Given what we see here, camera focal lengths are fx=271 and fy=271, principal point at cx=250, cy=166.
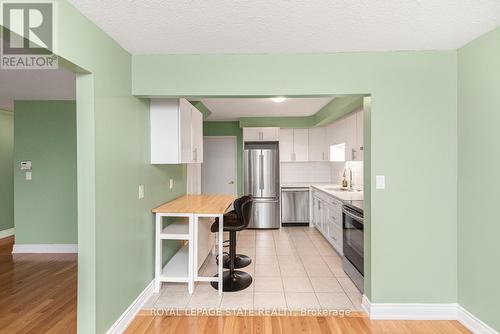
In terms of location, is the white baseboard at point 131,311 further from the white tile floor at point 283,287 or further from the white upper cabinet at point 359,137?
the white upper cabinet at point 359,137

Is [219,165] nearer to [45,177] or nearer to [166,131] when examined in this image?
[45,177]

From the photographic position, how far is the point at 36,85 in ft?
11.4

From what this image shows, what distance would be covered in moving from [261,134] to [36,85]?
3855mm

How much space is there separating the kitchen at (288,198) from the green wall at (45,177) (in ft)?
6.72

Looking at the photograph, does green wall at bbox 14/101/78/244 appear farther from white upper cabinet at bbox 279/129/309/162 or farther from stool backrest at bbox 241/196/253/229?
white upper cabinet at bbox 279/129/309/162

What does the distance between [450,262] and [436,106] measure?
142 centimetres

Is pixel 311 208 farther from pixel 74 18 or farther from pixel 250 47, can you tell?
pixel 74 18

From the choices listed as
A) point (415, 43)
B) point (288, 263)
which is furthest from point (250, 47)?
point (288, 263)

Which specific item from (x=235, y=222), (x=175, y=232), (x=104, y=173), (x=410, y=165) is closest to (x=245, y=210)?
(x=235, y=222)

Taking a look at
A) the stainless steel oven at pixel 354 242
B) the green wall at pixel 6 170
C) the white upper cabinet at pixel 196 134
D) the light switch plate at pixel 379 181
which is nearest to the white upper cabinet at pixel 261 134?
the white upper cabinet at pixel 196 134

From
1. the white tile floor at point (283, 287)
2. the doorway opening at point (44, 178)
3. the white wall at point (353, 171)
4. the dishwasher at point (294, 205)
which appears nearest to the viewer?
the white tile floor at point (283, 287)

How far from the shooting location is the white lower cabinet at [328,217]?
3.96 metres

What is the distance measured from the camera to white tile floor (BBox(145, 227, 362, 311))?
2.68m

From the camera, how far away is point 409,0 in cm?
169
